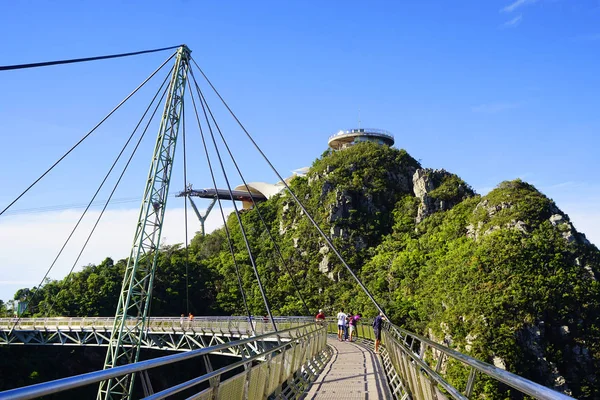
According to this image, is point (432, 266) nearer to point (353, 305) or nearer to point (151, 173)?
point (353, 305)

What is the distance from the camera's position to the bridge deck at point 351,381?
29.6 ft

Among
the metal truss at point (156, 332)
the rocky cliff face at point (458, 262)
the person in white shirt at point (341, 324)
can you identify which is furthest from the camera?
the metal truss at point (156, 332)

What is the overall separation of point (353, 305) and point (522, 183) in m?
17.0

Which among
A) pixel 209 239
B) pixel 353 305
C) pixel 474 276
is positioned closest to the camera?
pixel 474 276

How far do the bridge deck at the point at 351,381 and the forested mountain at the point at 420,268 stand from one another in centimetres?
1402

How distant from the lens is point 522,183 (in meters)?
42.5

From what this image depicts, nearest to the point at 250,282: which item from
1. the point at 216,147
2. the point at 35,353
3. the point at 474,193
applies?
the point at 35,353

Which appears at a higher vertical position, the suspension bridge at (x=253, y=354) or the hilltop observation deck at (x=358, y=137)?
the hilltop observation deck at (x=358, y=137)

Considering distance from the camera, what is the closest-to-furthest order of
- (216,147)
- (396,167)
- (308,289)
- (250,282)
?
1. (216,147)
2. (308,289)
3. (250,282)
4. (396,167)

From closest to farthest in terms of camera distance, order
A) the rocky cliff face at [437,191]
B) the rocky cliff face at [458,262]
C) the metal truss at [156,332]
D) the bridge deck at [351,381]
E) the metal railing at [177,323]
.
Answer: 1. the bridge deck at [351,381]
2. the rocky cliff face at [458,262]
3. the metal railing at [177,323]
4. the metal truss at [156,332]
5. the rocky cliff face at [437,191]

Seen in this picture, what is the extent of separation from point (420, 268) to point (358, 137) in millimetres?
34190

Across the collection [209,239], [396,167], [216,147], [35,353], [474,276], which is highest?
[396,167]

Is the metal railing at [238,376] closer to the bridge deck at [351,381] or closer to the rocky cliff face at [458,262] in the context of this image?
the bridge deck at [351,381]

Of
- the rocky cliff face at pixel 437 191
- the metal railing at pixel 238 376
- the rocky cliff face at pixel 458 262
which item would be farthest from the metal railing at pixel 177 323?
the rocky cliff face at pixel 437 191
